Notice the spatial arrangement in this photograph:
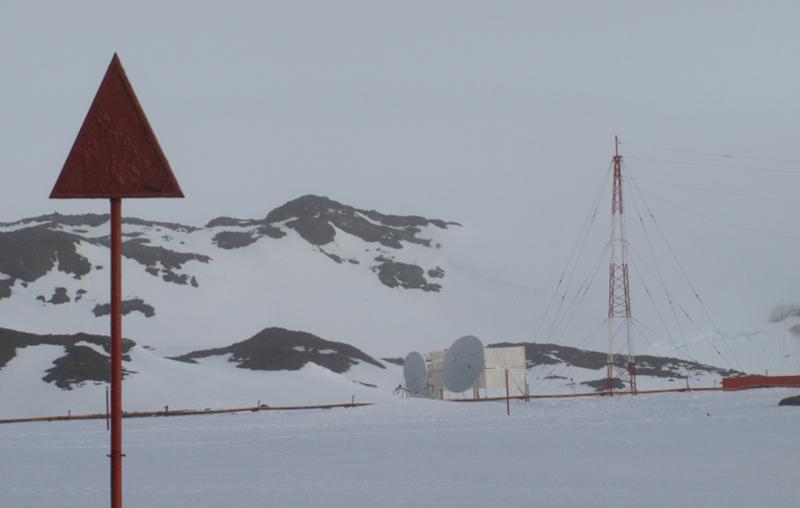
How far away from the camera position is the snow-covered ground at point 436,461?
19.4 meters

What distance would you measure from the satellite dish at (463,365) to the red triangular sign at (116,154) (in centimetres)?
5405

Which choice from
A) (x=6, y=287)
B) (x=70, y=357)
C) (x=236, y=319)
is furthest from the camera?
(x=236, y=319)

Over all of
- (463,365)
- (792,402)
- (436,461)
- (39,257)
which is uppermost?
(39,257)

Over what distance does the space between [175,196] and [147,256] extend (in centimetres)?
17133

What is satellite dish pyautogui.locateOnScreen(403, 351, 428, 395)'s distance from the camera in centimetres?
7362

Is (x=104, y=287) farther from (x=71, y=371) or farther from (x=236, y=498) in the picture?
(x=236, y=498)

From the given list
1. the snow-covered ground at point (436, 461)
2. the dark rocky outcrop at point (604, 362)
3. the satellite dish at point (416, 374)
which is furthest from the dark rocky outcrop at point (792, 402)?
the dark rocky outcrop at point (604, 362)

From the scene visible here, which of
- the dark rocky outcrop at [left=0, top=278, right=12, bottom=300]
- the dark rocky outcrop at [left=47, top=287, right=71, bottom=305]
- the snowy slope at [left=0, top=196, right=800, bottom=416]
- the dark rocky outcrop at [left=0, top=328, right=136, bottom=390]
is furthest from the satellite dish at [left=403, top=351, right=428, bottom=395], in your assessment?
the dark rocky outcrop at [left=0, top=278, right=12, bottom=300]

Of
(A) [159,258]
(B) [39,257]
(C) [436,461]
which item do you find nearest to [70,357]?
(B) [39,257]

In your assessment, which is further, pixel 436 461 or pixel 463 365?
pixel 463 365

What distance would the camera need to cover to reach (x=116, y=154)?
30.0 ft

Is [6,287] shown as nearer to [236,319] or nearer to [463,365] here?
[236,319]

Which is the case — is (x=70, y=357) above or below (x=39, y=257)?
below

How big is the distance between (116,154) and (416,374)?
65.9 m
